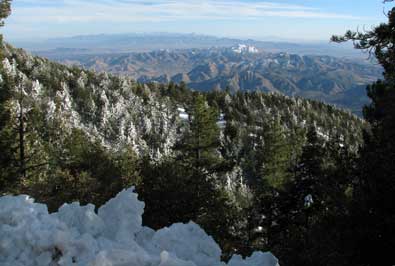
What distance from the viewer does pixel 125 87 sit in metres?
160

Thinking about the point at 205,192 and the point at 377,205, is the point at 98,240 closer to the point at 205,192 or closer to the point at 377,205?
the point at 377,205

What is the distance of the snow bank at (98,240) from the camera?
8133 millimetres

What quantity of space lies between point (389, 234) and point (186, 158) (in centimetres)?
1966

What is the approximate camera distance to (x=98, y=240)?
895cm

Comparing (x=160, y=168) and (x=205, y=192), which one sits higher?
(x=160, y=168)

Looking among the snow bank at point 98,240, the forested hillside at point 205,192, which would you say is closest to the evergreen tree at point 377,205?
the forested hillside at point 205,192

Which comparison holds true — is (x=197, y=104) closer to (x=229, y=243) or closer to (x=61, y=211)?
(x=229, y=243)

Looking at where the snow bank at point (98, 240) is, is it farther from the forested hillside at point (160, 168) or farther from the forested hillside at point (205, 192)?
the forested hillside at point (160, 168)

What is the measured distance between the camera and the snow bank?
8133 millimetres

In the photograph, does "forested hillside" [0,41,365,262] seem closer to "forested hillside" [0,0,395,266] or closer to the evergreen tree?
"forested hillside" [0,0,395,266]

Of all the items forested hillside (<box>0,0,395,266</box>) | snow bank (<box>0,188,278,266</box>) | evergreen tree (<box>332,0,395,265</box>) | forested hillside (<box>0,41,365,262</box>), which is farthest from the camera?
forested hillside (<box>0,41,365,262</box>)

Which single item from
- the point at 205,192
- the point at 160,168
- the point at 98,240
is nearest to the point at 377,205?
the point at 98,240

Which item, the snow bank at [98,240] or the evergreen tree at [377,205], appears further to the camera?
the evergreen tree at [377,205]

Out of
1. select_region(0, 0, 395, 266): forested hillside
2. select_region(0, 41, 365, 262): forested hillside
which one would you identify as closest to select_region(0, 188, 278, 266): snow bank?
select_region(0, 0, 395, 266): forested hillside
